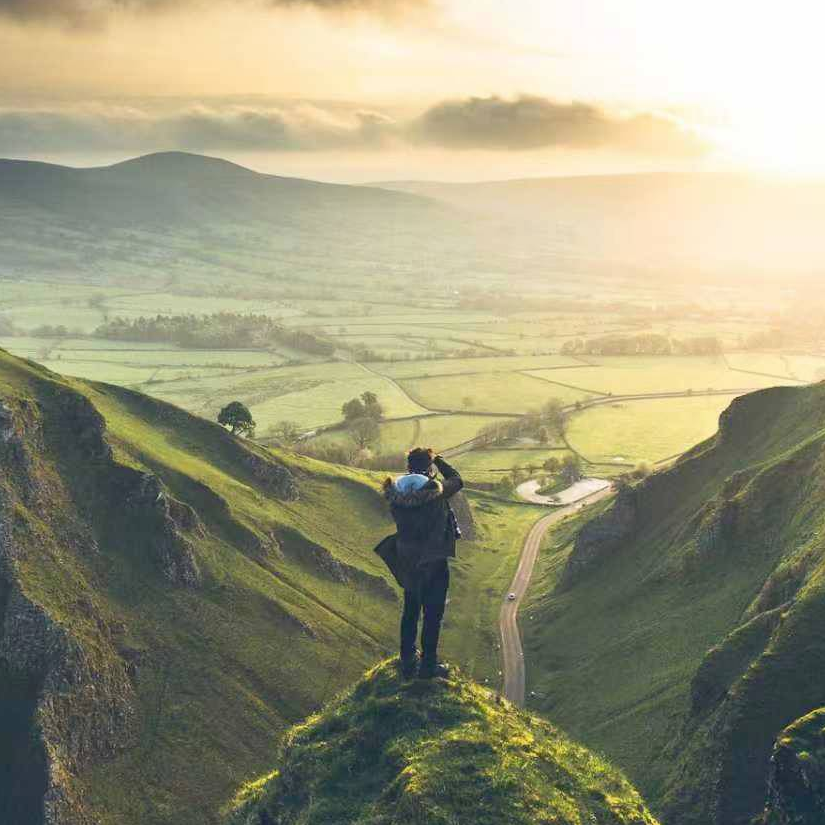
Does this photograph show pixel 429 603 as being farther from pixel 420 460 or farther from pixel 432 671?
pixel 420 460

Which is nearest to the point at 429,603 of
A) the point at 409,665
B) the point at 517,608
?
the point at 409,665

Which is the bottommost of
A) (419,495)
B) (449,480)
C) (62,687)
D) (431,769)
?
(62,687)

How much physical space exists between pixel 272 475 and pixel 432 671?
318 feet

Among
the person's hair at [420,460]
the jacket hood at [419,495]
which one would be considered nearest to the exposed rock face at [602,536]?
the person's hair at [420,460]

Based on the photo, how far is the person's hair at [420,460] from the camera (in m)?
37.3

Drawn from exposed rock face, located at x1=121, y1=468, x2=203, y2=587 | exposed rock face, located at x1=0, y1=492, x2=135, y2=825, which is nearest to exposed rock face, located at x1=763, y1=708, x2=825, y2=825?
exposed rock face, located at x1=0, y1=492, x2=135, y2=825

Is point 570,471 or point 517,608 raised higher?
point 570,471

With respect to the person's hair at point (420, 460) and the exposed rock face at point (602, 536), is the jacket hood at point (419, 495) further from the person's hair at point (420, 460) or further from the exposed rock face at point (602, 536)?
the exposed rock face at point (602, 536)

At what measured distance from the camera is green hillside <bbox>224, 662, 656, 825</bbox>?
105 feet

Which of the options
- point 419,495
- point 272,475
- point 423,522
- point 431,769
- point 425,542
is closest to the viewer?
point 431,769

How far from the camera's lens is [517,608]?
4887 inches

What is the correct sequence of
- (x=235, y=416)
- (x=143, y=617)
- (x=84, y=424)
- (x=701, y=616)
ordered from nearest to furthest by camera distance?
(x=143, y=617), (x=701, y=616), (x=84, y=424), (x=235, y=416)

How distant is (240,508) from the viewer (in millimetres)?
114438

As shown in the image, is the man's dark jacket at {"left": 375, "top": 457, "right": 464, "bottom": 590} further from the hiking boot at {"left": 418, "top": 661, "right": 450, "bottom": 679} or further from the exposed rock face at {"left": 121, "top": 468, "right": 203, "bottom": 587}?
the exposed rock face at {"left": 121, "top": 468, "right": 203, "bottom": 587}
